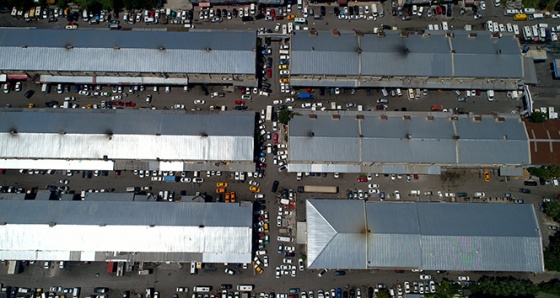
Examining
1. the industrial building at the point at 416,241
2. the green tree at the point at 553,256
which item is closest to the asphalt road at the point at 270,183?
the green tree at the point at 553,256

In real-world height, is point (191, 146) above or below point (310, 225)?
above

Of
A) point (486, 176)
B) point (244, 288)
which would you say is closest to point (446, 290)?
point (486, 176)

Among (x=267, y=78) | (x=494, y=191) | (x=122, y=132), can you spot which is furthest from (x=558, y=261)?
(x=122, y=132)

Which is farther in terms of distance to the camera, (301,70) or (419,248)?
(301,70)

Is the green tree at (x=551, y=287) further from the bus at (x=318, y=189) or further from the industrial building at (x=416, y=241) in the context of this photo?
the bus at (x=318, y=189)

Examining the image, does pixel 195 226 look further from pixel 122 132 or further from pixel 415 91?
pixel 415 91

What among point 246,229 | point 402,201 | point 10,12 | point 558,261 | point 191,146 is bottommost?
point 558,261

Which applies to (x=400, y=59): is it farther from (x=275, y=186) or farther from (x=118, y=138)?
(x=118, y=138)
